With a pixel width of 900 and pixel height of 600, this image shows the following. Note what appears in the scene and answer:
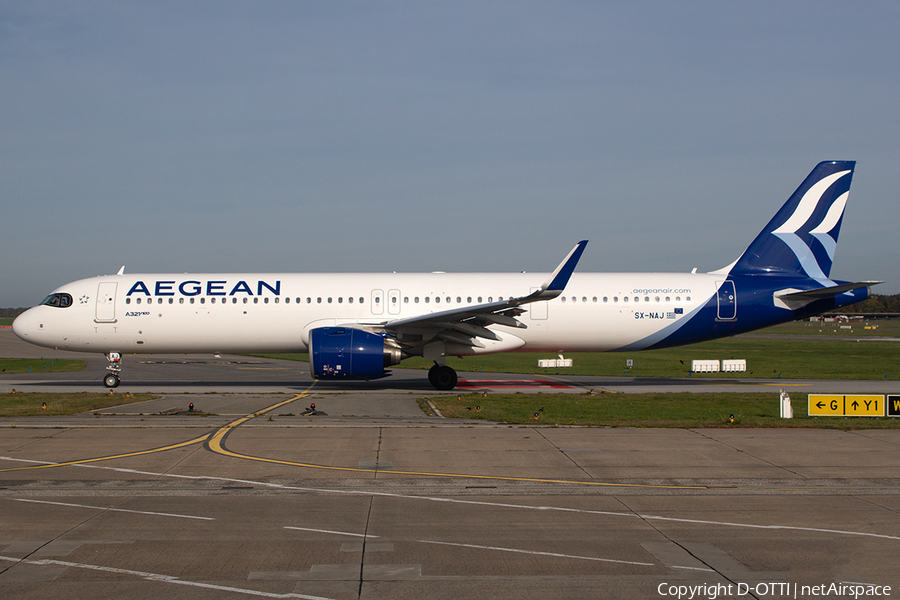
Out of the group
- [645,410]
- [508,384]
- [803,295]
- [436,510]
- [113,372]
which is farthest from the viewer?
[508,384]

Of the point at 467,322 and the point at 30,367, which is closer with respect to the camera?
the point at 467,322

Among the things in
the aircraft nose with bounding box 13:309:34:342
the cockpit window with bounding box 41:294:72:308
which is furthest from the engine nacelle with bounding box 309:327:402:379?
the aircraft nose with bounding box 13:309:34:342

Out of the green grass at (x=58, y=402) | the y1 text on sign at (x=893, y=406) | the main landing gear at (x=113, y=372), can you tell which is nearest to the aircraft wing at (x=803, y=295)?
the y1 text on sign at (x=893, y=406)

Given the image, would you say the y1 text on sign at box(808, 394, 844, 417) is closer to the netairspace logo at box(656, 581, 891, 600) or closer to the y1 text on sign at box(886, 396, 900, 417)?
the y1 text on sign at box(886, 396, 900, 417)

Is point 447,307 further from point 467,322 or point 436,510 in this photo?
point 436,510

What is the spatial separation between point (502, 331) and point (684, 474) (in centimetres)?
1406

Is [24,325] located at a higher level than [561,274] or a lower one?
lower

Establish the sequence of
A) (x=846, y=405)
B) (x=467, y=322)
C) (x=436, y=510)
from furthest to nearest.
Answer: (x=467, y=322) → (x=846, y=405) → (x=436, y=510)

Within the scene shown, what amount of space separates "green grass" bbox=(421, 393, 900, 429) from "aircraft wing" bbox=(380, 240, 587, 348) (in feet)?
8.35

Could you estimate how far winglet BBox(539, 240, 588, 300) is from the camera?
21.0 m

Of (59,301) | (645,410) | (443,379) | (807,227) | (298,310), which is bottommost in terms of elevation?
(645,410)

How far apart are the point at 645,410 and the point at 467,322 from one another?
721 cm

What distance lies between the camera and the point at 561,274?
21250 millimetres

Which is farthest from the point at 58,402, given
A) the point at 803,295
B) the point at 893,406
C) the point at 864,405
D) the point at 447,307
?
the point at 803,295
